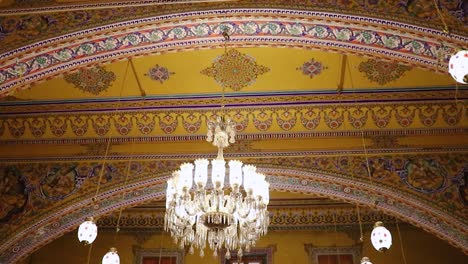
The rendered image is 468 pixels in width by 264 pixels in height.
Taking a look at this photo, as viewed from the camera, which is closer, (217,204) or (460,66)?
(460,66)

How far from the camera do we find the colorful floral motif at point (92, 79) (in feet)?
23.0

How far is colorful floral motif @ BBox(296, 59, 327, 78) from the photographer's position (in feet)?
22.4

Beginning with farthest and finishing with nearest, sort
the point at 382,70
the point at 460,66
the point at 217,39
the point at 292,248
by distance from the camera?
the point at 292,248 → the point at 382,70 → the point at 217,39 → the point at 460,66

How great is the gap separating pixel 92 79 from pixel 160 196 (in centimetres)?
180

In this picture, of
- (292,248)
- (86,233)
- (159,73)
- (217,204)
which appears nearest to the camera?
(217,204)

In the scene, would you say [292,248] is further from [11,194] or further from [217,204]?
[11,194]

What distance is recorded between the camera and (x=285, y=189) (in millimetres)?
7211

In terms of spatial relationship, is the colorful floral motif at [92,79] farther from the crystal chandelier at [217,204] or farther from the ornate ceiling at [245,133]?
the crystal chandelier at [217,204]

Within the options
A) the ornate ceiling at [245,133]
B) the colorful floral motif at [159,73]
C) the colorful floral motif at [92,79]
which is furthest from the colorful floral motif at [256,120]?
the colorful floral motif at [159,73]

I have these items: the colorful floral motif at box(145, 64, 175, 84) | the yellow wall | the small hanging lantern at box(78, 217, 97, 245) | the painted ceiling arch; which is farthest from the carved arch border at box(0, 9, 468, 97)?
the yellow wall

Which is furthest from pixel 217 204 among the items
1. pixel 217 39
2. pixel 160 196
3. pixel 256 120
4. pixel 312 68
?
pixel 312 68

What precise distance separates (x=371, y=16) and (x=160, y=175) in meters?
3.79

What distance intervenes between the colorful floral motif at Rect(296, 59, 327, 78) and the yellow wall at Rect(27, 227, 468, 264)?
11.1 feet

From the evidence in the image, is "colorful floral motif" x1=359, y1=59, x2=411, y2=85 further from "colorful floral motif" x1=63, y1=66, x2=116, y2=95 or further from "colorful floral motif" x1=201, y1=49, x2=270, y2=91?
"colorful floral motif" x1=63, y1=66, x2=116, y2=95
